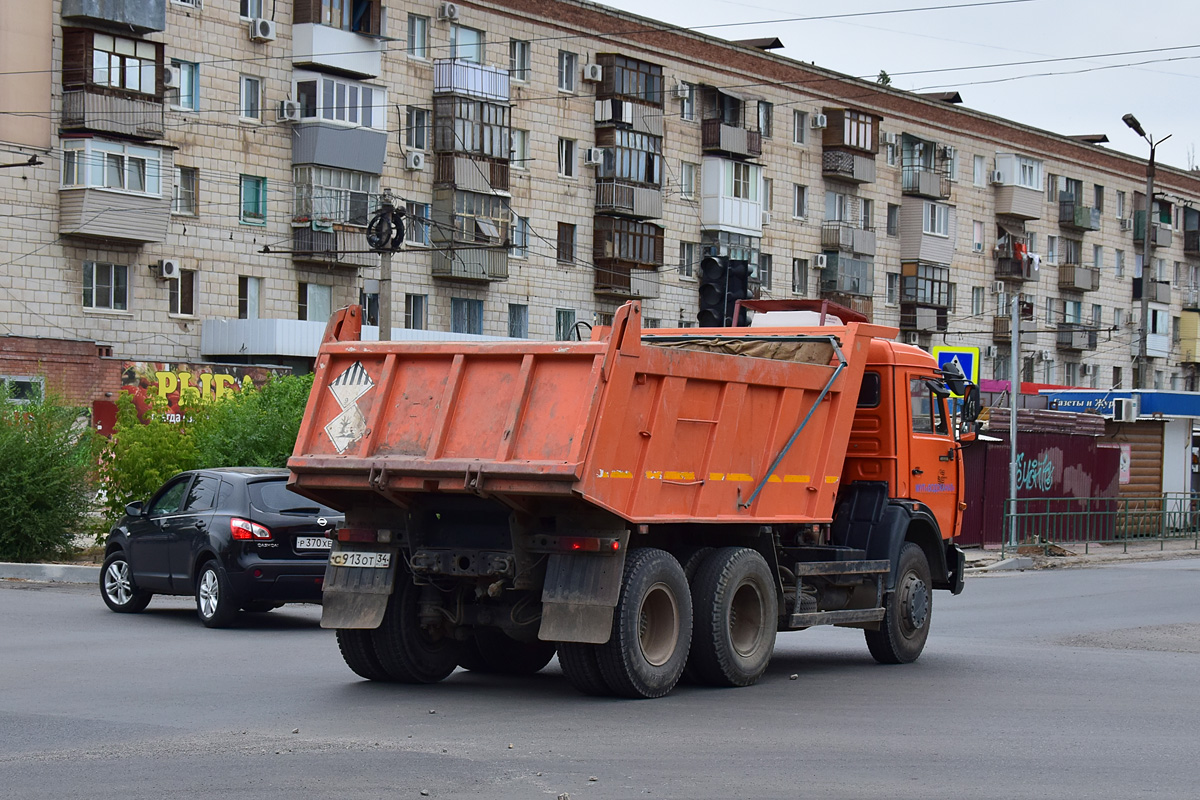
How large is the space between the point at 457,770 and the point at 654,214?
153 ft

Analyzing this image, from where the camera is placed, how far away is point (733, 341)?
13.7m

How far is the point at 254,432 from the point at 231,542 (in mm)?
7473

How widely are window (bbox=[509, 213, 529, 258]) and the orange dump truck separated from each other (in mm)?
37835

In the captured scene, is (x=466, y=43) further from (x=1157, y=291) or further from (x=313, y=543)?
(x=1157, y=291)

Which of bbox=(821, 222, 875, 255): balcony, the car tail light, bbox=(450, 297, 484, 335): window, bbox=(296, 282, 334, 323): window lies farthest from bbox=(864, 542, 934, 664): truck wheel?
bbox=(821, 222, 875, 255): balcony

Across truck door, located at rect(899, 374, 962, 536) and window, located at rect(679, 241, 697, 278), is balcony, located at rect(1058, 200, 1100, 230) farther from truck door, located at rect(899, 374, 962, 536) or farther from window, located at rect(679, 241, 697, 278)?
A: truck door, located at rect(899, 374, 962, 536)

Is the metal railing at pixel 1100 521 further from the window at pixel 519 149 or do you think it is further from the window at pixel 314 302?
the window at pixel 519 149

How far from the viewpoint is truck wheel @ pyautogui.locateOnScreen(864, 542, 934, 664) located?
45.6ft

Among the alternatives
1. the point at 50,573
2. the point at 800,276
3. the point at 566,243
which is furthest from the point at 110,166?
the point at 800,276

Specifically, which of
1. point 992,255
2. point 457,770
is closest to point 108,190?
point 457,770

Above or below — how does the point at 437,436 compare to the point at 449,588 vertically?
above

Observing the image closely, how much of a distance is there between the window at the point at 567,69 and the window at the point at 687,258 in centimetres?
737

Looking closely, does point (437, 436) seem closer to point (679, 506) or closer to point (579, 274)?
point (679, 506)

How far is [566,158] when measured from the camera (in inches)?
2082
